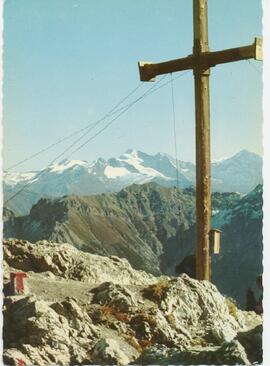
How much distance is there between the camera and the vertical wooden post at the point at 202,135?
1012 centimetres

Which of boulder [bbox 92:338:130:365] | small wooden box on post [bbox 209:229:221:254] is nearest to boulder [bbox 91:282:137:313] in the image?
boulder [bbox 92:338:130:365]

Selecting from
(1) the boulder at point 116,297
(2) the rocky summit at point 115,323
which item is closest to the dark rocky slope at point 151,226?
(2) the rocky summit at point 115,323

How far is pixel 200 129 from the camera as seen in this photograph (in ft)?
33.3

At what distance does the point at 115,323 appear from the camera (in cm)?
902

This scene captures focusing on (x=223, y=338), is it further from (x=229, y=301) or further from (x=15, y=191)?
(x=15, y=191)

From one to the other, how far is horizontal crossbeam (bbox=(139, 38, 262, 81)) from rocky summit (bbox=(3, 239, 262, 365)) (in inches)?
153

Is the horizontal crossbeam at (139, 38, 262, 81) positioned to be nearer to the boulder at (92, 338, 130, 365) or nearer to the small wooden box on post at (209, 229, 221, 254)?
the small wooden box on post at (209, 229, 221, 254)

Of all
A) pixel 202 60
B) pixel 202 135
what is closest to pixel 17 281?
pixel 202 135

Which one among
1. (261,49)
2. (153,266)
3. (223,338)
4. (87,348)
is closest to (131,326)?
(87,348)

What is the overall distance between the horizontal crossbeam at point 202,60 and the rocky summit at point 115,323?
3.89 meters

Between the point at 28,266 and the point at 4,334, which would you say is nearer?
the point at 4,334

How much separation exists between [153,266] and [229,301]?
3449 cm

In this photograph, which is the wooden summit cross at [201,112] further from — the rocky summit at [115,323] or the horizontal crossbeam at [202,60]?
the rocky summit at [115,323]

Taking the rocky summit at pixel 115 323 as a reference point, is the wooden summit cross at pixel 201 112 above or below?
above
